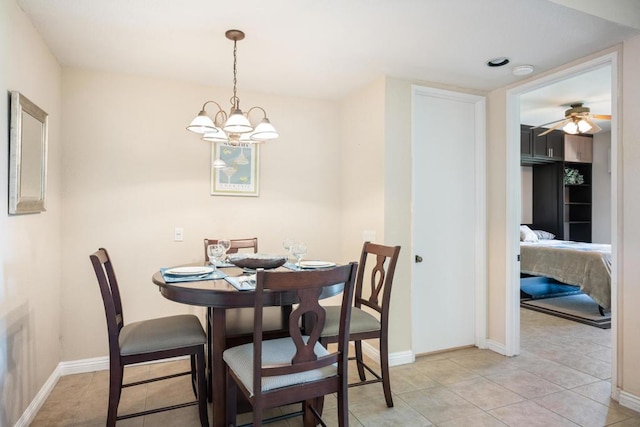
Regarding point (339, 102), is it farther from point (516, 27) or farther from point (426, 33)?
point (516, 27)

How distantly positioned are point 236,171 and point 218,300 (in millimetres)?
1778

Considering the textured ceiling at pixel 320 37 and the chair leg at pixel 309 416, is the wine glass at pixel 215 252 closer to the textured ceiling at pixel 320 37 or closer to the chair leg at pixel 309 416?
the chair leg at pixel 309 416

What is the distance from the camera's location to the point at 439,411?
234 cm

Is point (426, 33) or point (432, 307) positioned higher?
point (426, 33)

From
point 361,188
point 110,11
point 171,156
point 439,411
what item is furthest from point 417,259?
point 110,11

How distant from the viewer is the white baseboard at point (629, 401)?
2340 mm

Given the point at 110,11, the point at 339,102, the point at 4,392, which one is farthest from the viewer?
the point at 339,102

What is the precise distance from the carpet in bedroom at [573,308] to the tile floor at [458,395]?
3.38 feet

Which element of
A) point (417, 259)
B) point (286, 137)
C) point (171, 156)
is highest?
point (286, 137)

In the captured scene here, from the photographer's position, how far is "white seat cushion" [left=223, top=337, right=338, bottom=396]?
164 centimetres

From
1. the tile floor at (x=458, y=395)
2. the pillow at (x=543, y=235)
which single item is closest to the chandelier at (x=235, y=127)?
the tile floor at (x=458, y=395)

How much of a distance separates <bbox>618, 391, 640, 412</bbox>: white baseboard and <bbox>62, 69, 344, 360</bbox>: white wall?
2.63 metres

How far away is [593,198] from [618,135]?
5200 mm

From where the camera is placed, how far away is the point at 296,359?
5.42 feet
